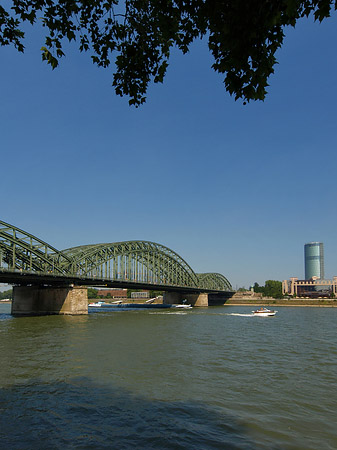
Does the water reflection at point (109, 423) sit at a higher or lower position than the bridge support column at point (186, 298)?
higher

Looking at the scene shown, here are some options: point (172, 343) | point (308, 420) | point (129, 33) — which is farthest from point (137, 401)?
point (172, 343)

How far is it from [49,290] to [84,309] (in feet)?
29.1

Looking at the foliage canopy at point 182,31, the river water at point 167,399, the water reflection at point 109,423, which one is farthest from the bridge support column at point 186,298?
the foliage canopy at point 182,31

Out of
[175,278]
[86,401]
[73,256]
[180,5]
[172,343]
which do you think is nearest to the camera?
[180,5]

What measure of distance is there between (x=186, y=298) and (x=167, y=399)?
129106 mm

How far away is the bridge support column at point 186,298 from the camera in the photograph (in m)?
138

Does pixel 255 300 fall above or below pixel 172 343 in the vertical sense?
below

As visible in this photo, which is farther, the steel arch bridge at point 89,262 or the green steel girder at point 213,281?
the green steel girder at point 213,281

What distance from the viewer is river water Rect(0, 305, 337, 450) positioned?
10.1m

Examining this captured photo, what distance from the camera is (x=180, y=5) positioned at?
586cm

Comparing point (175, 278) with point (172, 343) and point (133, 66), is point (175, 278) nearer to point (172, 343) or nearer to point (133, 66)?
point (172, 343)

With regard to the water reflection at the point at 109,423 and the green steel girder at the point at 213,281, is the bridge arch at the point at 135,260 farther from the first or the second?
the water reflection at the point at 109,423

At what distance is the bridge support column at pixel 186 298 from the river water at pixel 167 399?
11262 cm

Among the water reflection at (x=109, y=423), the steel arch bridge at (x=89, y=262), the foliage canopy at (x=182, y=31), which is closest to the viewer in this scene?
the foliage canopy at (x=182, y=31)
